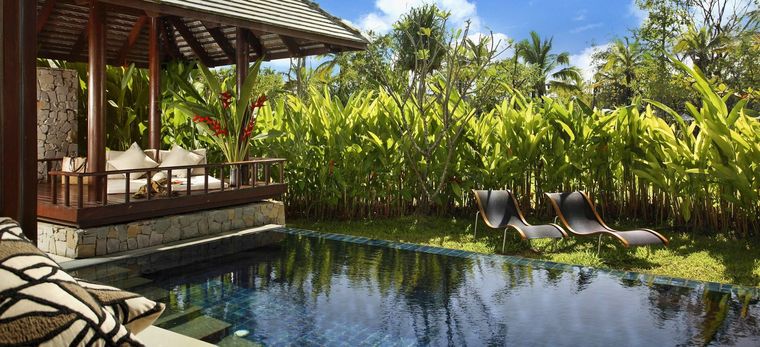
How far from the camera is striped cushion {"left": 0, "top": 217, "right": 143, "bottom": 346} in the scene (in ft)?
5.03

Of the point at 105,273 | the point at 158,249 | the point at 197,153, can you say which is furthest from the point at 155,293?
the point at 197,153

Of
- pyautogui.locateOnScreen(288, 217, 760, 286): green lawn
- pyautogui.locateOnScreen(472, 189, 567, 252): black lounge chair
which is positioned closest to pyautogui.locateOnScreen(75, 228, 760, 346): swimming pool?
pyautogui.locateOnScreen(288, 217, 760, 286): green lawn

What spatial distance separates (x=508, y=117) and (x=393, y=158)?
5.20ft

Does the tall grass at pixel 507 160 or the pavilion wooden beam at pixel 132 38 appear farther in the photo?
the pavilion wooden beam at pixel 132 38

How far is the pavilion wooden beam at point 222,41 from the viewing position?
8562mm

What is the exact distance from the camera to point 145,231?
19.6 ft

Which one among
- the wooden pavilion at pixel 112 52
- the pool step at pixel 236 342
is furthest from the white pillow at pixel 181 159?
the pool step at pixel 236 342

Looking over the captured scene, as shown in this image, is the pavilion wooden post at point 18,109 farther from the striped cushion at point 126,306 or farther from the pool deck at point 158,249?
the pool deck at point 158,249

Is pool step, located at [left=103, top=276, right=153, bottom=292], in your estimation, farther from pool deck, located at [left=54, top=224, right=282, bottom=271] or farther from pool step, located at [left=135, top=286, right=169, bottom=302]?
pool deck, located at [left=54, top=224, right=282, bottom=271]

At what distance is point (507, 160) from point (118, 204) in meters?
4.52

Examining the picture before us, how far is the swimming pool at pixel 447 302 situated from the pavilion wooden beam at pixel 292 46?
3548mm

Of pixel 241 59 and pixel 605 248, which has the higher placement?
pixel 241 59

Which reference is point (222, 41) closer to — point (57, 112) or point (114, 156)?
point (114, 156)

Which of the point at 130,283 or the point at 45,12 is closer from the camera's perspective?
the point at 130,283
